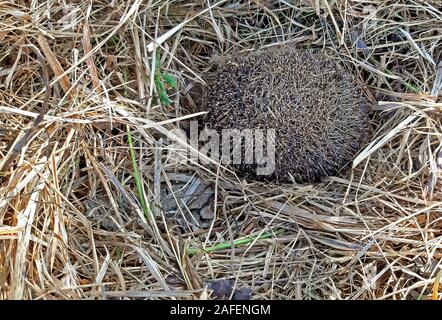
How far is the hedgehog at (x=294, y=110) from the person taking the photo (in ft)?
7.15

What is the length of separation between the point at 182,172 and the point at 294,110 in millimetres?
Result: 517

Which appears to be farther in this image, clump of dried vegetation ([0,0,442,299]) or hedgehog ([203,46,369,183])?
hedgehog ([203,46,369,183])

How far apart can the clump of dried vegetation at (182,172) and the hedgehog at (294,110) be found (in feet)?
0.26

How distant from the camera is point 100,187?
6.88 feet

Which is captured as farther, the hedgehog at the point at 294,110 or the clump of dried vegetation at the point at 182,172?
the hedgehog at the point at 294,110

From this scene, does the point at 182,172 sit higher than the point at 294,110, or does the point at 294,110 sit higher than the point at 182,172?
the point at 294,110

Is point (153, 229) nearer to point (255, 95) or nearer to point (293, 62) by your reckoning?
point (255, 95)

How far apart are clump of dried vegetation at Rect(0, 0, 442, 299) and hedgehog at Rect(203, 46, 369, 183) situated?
3.1 inches

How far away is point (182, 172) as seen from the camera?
226cm

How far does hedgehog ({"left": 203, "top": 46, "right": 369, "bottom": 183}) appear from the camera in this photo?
2.18 meters

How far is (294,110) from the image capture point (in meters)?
2.17

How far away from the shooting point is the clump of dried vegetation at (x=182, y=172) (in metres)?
1.88
